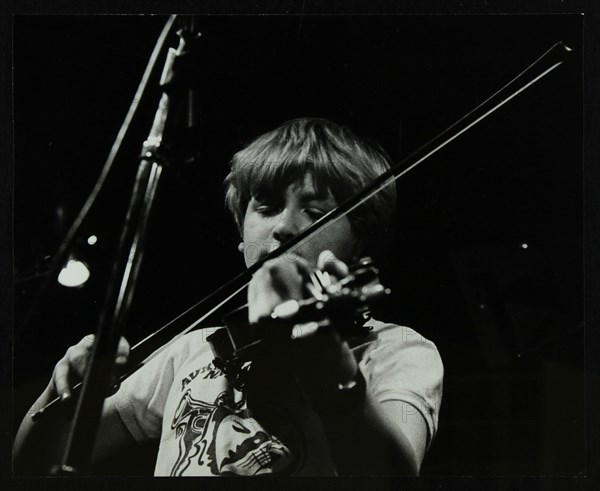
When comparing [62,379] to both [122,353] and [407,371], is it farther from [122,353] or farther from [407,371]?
[407,371]

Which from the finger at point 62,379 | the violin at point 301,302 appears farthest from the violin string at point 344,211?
the finger at point 62,379

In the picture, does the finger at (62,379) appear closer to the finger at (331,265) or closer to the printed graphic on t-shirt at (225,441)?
the printed graphic on t-shirt at (225,441)

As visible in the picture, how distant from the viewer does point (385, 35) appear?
3.84 ft

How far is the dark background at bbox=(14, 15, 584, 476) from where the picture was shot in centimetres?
113

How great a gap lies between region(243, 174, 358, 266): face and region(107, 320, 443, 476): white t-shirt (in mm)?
128

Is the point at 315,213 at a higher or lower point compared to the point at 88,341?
higher

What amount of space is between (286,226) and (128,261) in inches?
9.8

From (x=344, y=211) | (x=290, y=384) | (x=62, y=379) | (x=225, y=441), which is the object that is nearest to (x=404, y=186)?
(x=344, y=211)

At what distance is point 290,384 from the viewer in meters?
1.11

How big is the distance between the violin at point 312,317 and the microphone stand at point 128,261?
16 cm

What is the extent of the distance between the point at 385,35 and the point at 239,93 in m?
0.24

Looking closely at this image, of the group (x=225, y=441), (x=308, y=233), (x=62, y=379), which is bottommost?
(x=225, y=441)

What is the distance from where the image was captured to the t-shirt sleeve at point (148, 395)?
1.12 metres

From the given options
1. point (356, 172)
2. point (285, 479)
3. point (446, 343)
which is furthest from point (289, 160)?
point (285, 479)
